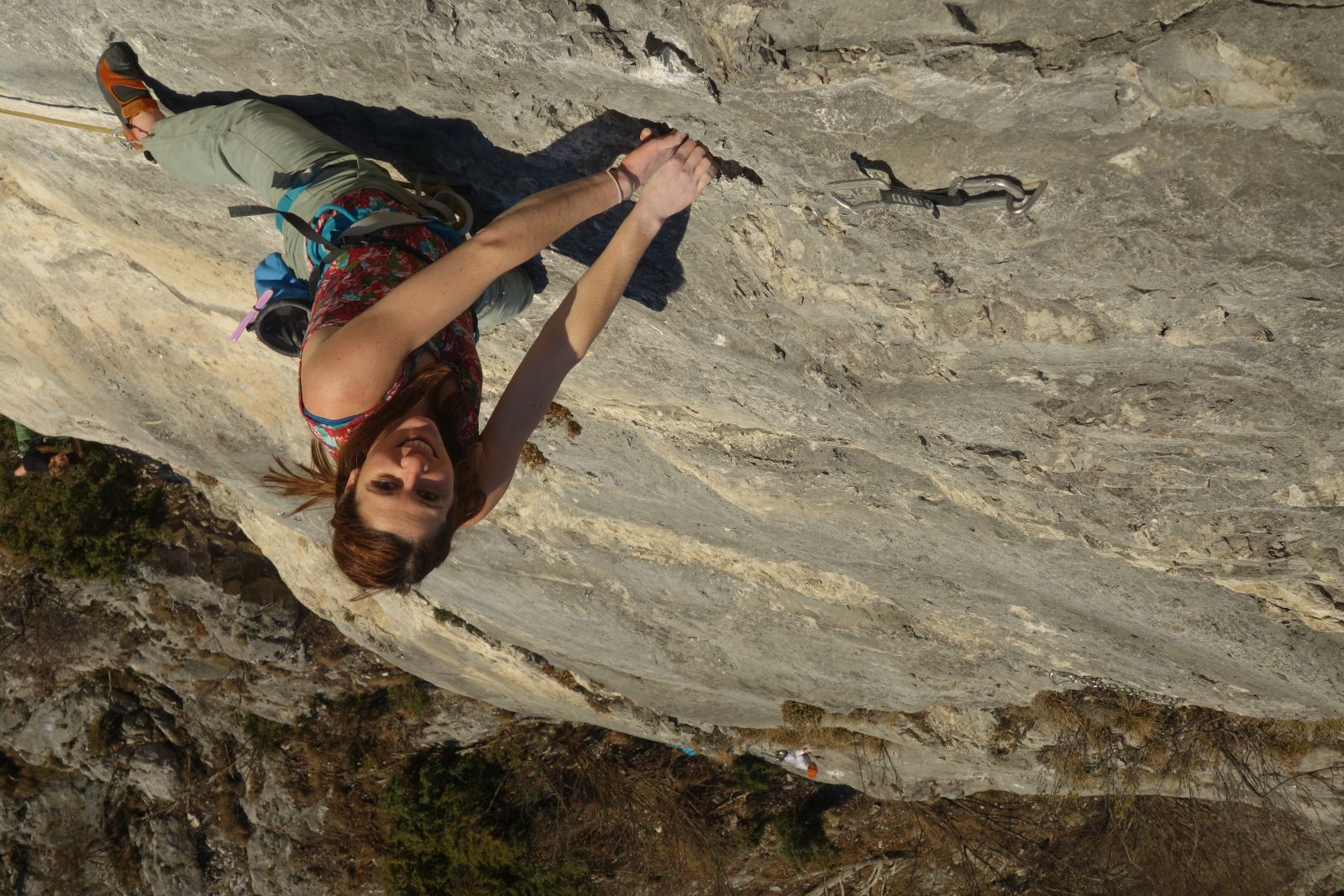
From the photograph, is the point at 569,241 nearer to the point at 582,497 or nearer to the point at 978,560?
the point at 582,497

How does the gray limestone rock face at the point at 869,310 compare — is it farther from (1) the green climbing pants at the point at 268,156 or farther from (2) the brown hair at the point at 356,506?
(2) the brown hair at the point at 356,506

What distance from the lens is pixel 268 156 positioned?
2.48 meters

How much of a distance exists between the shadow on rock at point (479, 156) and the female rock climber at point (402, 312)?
0.13 m

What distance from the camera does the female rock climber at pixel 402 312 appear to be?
2031 mm

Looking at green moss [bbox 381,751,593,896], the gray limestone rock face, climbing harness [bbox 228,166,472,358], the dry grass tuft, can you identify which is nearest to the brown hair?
climbing harness [bbox 228,166,472,358]

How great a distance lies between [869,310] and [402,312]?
4.44 ft

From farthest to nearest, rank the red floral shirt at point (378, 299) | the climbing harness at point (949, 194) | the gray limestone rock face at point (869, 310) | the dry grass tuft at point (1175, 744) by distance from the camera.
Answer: the dry grass tuft at point (1175, 744) < the red floral shirt at point (378, 299) < the climbing harness at point (949, 194) < the gray limestone rock face at point (869, 310)

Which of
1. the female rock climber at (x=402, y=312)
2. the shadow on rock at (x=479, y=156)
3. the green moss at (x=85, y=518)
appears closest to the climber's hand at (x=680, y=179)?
the female rock climber at (x=402, y=312)

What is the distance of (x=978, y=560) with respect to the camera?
11.6 ft

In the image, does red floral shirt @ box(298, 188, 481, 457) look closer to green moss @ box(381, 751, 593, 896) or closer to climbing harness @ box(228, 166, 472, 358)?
climbing harness @ box(228, 166, 472, 358)

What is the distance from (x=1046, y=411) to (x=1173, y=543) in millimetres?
807

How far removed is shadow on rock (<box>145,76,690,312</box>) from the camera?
8.25 feet

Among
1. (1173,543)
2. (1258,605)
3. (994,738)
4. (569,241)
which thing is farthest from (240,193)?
(994,738)

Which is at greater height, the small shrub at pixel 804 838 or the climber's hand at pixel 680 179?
the climber's hand at pixel 680 179
